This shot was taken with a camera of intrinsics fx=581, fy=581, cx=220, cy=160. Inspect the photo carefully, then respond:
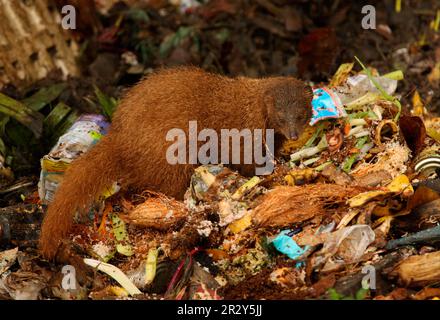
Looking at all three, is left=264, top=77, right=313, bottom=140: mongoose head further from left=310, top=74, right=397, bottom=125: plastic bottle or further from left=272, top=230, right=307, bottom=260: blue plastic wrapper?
left=272, top=230, right=307, bottom=260: blue plastic wrapper

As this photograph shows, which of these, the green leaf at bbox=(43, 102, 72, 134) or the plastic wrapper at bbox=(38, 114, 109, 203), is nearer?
the plastic wrapper at bbox=(38, 114, 109, 203)

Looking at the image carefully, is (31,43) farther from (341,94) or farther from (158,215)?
(341,94)

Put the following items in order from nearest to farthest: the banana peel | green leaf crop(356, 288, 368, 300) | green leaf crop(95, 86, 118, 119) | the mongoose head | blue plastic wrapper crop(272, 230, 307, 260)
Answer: green leaf crop(356, 288, 368, 300) → blue plastic wrapper crop(272, 230, 307, 260) → the banana peel → the mongoose head → green leaf crop(95, 86, 118, 119)

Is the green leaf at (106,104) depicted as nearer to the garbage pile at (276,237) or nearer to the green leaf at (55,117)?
the green leaf at (55,117)

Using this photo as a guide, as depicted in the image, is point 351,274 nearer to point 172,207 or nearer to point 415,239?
point 415,239

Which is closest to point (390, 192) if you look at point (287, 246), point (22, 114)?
point (287, 246)

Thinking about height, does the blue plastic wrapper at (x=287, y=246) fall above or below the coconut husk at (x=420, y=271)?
above

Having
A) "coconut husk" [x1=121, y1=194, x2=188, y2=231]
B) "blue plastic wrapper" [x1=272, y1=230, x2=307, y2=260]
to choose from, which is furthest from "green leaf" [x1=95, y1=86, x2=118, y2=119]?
"blue plastic wrapper" [x1=272, y1=230, x2=307, y2=260]

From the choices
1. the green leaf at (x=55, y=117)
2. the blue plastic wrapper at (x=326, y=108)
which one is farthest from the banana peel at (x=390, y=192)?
the green leaf at (x=55, y=117)
